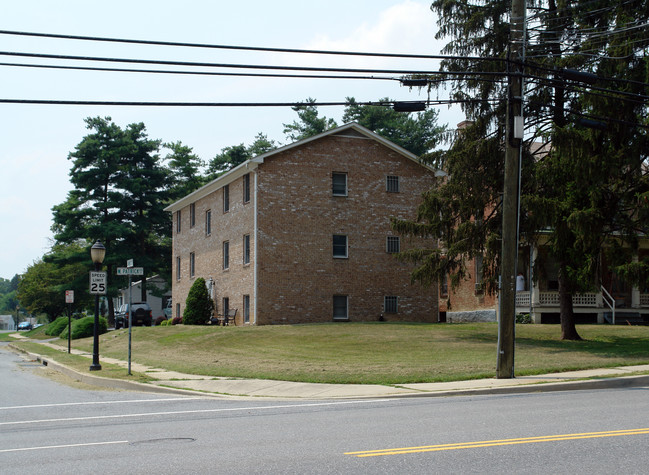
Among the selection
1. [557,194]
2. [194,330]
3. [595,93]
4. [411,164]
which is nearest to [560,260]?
[557,194]

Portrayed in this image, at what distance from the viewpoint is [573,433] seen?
938 centimetres

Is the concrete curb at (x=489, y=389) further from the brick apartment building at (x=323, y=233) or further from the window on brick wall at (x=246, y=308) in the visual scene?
the window on brick wall at (x=246, y=308)

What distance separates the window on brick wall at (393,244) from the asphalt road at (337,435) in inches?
894

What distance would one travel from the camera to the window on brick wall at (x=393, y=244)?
37369 millimetres

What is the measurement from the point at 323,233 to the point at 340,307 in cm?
377

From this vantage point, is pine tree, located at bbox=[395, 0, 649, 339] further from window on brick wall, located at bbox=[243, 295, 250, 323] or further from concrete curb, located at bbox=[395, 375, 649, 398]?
window on brick wall, located at bbox=[243, 295, 250, 323]

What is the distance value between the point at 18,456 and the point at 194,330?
83.1ft

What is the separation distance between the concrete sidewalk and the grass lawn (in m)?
0.76

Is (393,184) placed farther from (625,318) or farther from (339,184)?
(625,318)

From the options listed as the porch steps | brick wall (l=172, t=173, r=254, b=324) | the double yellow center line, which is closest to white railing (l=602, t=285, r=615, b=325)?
the porch steps

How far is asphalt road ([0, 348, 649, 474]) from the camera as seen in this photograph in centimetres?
781

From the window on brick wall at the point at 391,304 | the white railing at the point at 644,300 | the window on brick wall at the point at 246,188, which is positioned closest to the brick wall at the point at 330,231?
the window on brick wall at the point at 391,304

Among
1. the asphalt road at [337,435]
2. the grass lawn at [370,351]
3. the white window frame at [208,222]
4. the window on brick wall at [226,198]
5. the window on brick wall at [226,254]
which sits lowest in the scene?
the grass lawn at [370,351]

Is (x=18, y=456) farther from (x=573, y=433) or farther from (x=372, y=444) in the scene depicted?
(x=573, y=433)
